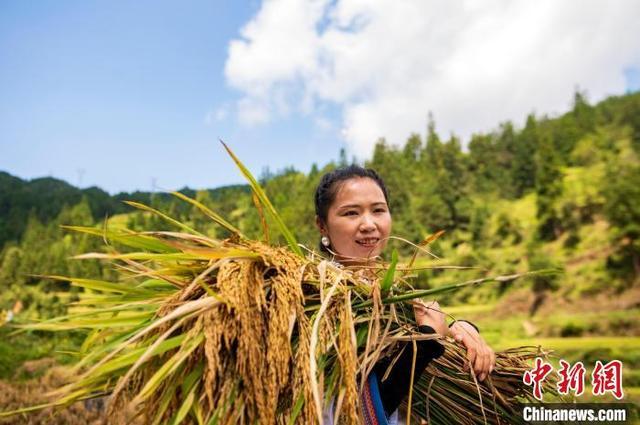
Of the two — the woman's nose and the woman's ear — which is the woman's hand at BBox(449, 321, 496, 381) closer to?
the woman's nose

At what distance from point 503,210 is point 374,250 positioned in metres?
56.2

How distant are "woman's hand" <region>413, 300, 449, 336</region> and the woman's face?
0.39 meters

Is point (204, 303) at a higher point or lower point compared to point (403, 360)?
higher

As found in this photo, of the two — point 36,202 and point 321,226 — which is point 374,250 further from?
point 36,202

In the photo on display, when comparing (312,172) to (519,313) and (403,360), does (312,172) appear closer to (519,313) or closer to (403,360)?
(519,313)

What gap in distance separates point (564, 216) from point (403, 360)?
167 ft

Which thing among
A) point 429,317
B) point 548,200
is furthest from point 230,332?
point 548,200

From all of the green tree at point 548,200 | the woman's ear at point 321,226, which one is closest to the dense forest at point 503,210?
the green tree at point 548,200

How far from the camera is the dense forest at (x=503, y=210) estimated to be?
3725 centimetres

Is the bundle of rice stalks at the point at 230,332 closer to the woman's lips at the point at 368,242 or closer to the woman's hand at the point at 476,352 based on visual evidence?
the woman's hand at the point at 476,352

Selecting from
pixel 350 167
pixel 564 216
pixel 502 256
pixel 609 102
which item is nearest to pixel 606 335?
pixel 502 256

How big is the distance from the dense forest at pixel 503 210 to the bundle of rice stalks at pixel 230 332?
82.4ft

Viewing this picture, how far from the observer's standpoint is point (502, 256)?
44.2 meters

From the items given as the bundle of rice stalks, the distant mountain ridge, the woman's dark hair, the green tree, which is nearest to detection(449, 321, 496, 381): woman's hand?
the bundle of rice stalks
